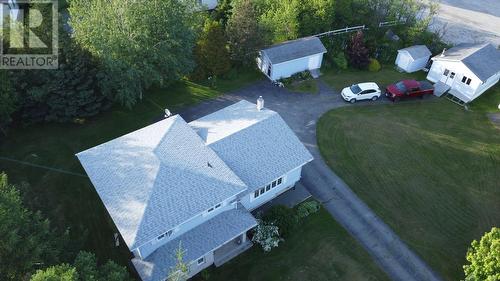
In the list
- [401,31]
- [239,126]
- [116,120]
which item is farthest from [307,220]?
[401,31]

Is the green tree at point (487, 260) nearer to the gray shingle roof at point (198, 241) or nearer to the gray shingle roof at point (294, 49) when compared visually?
the gray shingle roof at point (198, 241)

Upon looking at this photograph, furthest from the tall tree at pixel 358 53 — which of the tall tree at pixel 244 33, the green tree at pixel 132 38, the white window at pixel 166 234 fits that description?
the white window at pixel 166 234

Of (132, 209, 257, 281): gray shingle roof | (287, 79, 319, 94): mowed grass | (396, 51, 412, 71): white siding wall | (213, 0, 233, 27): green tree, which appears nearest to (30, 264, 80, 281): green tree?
(132, 209, 257, 281): gray shingle roof

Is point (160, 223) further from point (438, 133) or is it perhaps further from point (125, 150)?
point (438, 133)

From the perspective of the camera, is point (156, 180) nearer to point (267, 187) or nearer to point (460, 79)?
point (267, 187)

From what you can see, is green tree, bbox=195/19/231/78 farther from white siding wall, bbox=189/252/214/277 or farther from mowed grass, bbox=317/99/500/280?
white siding wall, bbox=189/252/214/277

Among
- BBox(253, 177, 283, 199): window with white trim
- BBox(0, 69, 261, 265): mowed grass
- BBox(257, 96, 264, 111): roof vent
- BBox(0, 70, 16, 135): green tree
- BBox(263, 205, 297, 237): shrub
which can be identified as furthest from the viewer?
BBox(0, 70, 16, 135): green tree
